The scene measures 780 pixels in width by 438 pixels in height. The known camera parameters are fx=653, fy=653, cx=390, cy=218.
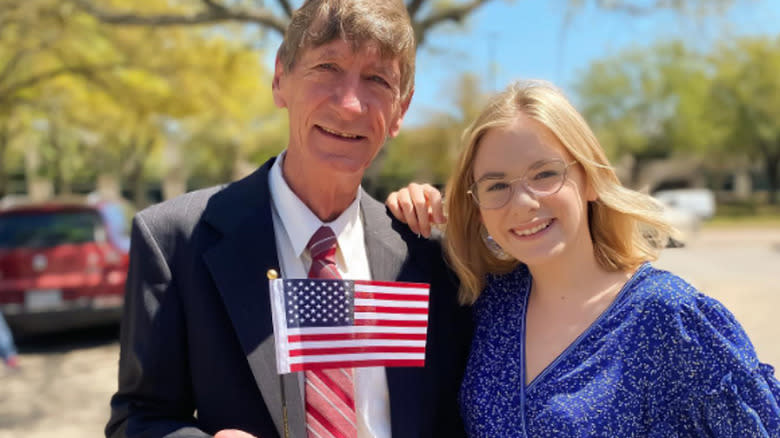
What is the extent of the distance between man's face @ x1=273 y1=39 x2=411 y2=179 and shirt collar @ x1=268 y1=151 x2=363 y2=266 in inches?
5.6

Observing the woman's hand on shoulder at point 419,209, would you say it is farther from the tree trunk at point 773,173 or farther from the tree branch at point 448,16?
the tree trunk at point 773,173

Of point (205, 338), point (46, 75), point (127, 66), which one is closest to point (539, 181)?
point (205, 338)

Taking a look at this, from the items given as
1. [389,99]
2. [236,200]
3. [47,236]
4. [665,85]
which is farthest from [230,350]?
[665,85]

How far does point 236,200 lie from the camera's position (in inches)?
84.0

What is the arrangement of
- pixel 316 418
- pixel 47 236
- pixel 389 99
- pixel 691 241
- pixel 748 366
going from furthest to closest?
pixel 691 241 < pixel 47 236 < pixel 389 99 < pixel 316 418 < pixel 748 366

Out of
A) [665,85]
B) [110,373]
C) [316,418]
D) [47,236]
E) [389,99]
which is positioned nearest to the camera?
[316,418]

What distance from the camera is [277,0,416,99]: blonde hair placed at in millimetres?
1979

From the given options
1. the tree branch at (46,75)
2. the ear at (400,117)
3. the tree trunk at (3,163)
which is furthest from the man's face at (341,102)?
the tree trunk at (3,163)

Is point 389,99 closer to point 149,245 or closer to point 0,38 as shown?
point 149,245

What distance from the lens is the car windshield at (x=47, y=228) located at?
7305 millimetres

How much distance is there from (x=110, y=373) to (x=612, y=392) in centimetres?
610

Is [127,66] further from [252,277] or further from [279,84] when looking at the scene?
[252,277]

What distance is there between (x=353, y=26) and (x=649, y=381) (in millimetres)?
1342

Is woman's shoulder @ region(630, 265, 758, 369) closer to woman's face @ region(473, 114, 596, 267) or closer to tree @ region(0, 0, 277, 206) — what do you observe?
woman's face @ region(473, 114, 596, 267)
